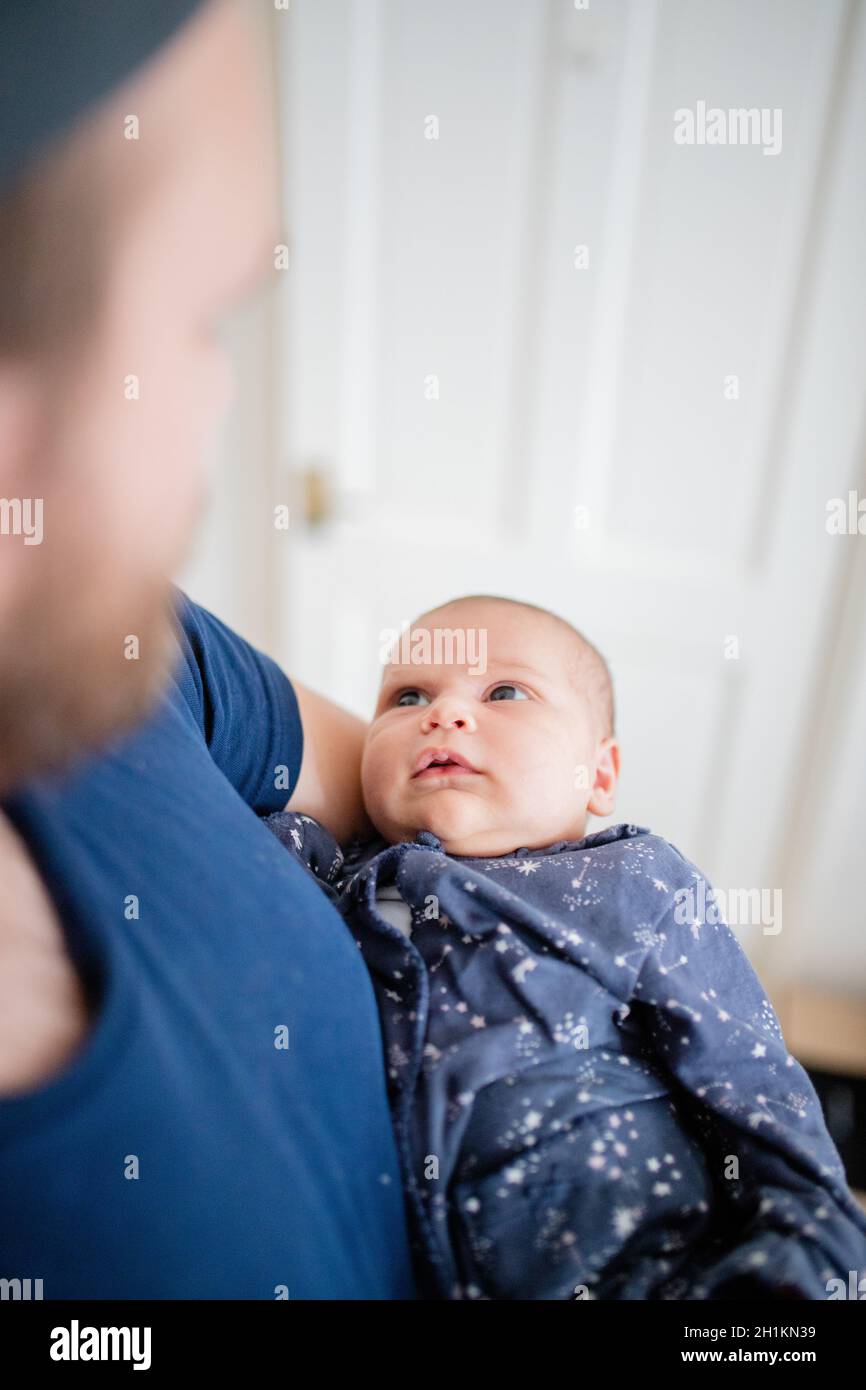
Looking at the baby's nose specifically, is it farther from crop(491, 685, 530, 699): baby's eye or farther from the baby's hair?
the baby's hair

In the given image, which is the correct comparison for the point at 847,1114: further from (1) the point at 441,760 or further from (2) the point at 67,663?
(2) the point at 67,663

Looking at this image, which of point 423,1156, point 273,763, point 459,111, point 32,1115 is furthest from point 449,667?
point 459,111

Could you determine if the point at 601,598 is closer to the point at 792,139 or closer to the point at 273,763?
the point at 792,139

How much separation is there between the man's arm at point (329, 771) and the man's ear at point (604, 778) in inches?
9.4

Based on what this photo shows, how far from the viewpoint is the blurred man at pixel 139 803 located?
0.43m

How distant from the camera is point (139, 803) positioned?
63cm

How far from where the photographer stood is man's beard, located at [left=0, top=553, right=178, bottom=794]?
0.47m

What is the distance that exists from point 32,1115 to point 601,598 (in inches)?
63.4

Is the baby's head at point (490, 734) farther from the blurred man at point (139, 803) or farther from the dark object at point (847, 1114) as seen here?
the dark object at point (847, 1114)

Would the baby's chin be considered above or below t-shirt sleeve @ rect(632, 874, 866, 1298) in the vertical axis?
above

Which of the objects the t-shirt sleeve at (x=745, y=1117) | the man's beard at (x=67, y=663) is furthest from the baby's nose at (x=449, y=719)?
the man's beard at (x=67, y=663)

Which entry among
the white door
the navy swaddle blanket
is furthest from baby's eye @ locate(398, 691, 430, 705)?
the white door

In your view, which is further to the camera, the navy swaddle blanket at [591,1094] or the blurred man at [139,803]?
the navy swaddle blanket at [591,1094]
